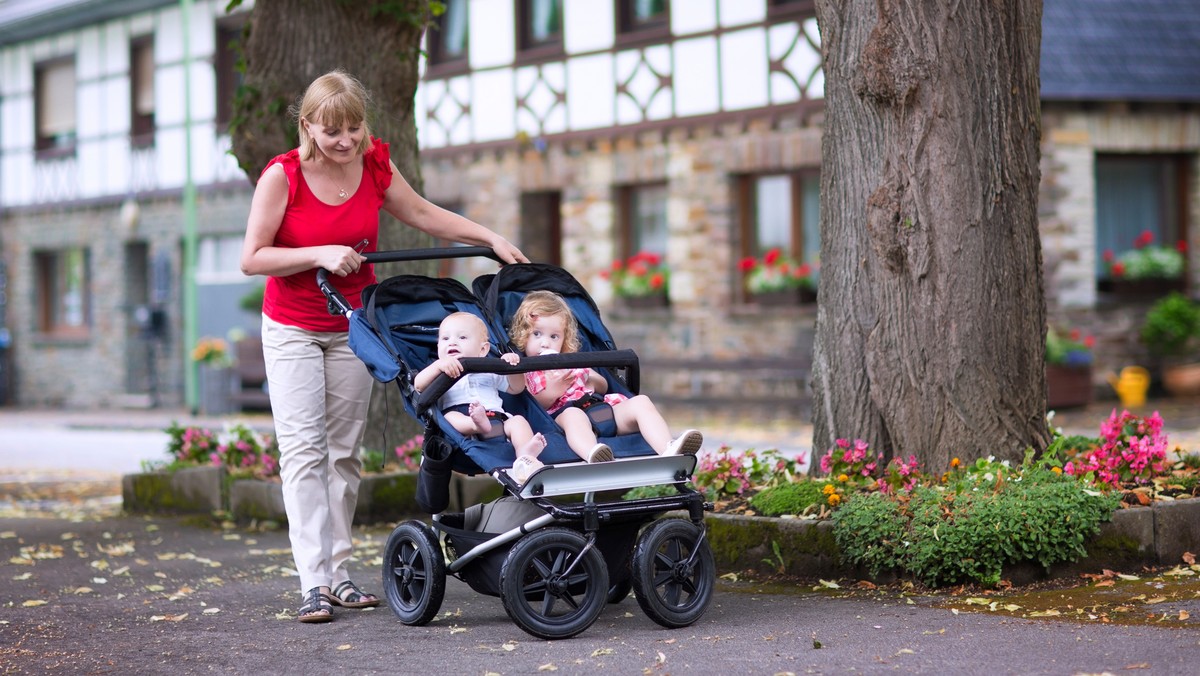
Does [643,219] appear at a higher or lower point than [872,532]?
higher

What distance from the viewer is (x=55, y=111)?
29203mm

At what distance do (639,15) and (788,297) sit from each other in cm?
403

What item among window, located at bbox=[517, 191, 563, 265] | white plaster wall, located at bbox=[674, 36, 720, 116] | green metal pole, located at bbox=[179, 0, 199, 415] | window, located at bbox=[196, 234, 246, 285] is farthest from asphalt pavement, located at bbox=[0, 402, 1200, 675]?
window, located at bbox=[196, 234, 246, 285]

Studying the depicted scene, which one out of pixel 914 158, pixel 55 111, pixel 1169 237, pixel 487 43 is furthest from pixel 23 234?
pixel 914 158

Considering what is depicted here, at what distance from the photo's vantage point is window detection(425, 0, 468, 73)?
71.4 ft

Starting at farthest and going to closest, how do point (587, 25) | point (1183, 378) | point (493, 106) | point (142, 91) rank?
point (142, 91) < point (493, 106) < point (587, 25) < point (1183, 378)

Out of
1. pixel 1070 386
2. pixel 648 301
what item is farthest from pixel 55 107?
pixel 1070 386

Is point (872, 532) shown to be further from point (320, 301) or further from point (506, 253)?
point (320, 301)

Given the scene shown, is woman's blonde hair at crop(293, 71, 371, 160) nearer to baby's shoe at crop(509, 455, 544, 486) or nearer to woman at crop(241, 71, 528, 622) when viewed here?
woman at crop(241, 71, 528, 622)

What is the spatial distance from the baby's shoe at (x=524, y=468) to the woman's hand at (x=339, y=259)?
106cm

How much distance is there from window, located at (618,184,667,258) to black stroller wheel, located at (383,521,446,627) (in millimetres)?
14265

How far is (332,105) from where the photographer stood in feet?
19.2

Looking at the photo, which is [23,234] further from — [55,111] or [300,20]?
[300,20]

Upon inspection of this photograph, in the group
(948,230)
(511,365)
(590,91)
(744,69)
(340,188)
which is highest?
(590,91)
